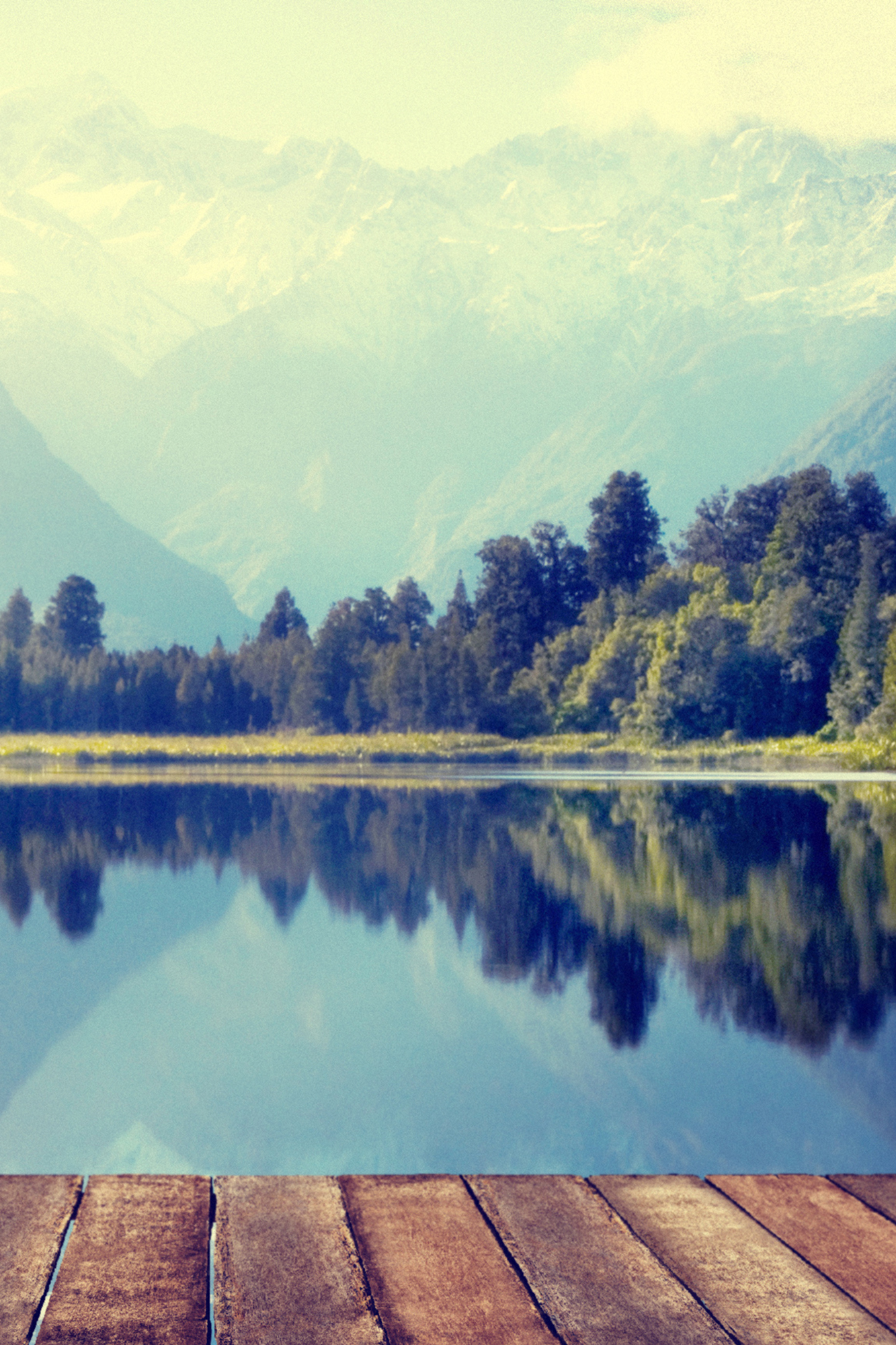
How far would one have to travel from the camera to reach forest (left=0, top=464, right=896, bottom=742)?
80875 mm

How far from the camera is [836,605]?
3236 inches

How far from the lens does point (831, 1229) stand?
18.4 ft

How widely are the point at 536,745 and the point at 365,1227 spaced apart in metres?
87.6

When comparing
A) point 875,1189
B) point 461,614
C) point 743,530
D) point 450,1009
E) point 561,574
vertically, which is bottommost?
point 450,1009

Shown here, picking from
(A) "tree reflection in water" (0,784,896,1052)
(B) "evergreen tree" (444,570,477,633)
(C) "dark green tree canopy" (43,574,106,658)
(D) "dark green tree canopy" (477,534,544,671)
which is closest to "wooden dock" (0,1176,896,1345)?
(A) "tree reflection in water" (0,784,896,1052)

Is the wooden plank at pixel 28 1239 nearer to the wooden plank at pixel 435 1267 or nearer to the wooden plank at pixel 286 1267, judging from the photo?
the wooden plank at pixel 286 1267

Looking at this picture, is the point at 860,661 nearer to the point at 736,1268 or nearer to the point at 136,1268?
the point at 736,1268

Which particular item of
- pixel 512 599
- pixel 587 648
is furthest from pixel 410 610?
pixel 587 648

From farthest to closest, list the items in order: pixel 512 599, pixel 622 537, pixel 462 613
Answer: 1. pixel 462 613
2. pixel 512 599
3. pixel 622 537

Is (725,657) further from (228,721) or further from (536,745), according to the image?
(228,721)

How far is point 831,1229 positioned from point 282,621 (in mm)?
148557

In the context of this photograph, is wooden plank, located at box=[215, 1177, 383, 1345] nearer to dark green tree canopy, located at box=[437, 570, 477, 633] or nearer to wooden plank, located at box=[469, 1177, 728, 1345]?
wooden plank, located at box=[469, 1177, 728, 1345]

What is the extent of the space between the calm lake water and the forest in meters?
52.0

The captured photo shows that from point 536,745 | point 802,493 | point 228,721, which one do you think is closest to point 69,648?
point 228,721
